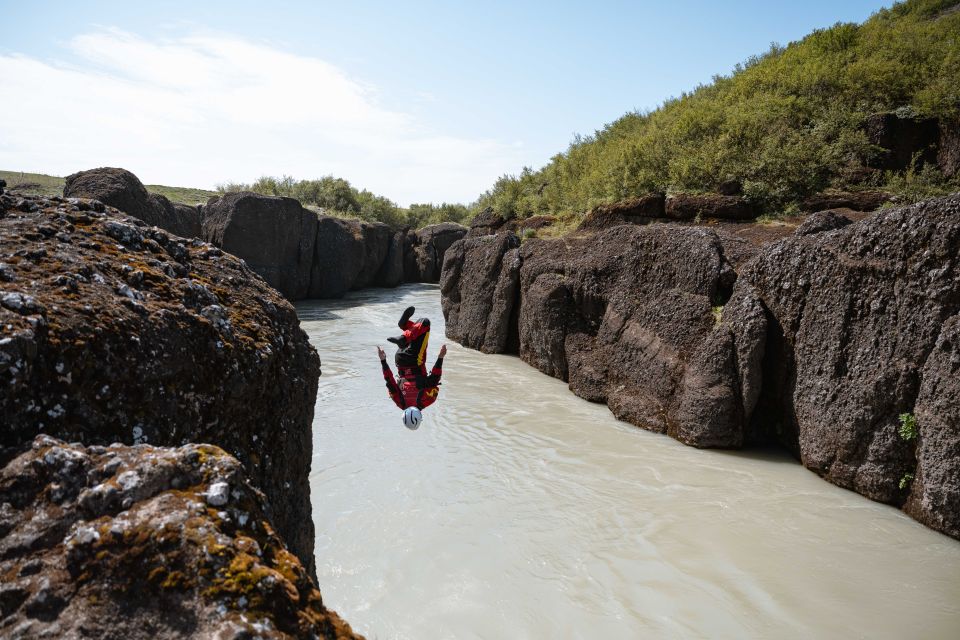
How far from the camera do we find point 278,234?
21828 millimetres

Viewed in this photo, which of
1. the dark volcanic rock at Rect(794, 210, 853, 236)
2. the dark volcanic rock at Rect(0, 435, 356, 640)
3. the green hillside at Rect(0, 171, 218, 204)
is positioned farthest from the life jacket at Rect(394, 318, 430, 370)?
the green hillside at Rect(0, 171, 218, 204)

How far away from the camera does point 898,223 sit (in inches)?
247

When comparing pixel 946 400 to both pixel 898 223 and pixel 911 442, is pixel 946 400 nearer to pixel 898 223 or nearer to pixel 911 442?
pixel 911 442

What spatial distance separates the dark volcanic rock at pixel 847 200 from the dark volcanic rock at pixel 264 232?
16.7 m

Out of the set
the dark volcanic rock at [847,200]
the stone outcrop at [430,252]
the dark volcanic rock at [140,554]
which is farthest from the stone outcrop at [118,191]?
the stone outcrop at [430,252]

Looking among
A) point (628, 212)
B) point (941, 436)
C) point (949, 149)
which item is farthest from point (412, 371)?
point (949, 149)

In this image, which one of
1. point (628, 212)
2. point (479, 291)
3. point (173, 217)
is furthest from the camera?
point (173, 217)

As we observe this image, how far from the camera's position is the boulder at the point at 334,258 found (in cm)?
2480

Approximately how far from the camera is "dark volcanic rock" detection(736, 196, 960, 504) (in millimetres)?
5910

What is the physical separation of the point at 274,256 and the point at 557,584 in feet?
63.8

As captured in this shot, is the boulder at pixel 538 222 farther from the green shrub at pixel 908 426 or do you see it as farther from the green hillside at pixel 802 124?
the green shrub at pixel 908 426

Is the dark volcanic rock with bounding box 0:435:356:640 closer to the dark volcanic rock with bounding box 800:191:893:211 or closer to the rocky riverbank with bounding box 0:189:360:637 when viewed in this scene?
the rocky riverbank with bounding box 0:189:360:637

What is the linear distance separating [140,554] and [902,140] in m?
14.5

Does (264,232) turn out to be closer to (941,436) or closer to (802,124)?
(802,124)
